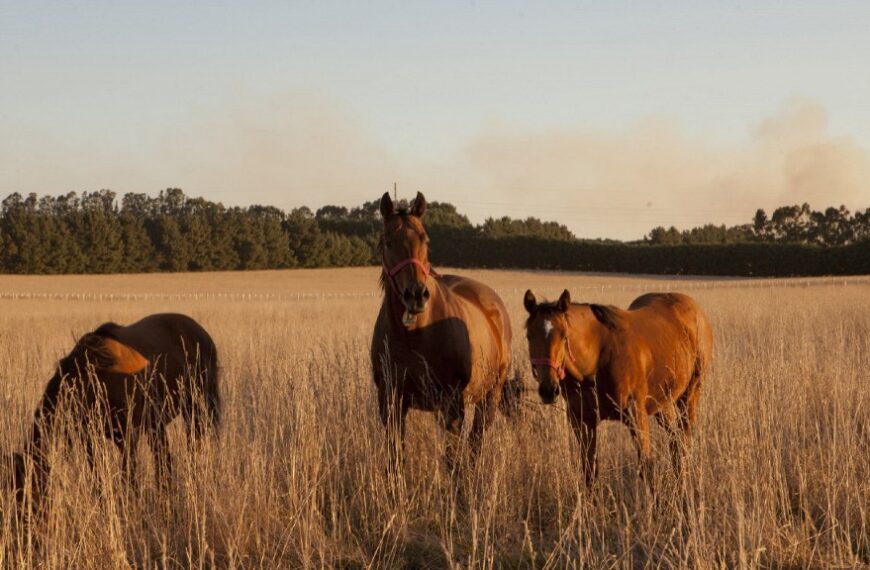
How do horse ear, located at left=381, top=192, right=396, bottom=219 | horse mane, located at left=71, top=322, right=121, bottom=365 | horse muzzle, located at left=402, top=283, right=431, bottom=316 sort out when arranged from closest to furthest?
horse muzzle, located at left=402, top=283, right=431, bottom=316 → horse ear, located at left=381, top=192, right=396, bottom=219 → horse mane, located at left=71, top=322, right=121, bottom=365

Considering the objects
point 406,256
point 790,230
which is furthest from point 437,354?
point 790,230

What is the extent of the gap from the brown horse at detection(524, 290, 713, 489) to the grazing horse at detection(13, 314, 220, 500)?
8.27 ft

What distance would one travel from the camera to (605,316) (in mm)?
6555

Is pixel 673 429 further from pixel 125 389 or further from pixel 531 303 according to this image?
pixel 125 389

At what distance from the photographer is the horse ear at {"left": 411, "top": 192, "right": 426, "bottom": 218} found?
6219 mm

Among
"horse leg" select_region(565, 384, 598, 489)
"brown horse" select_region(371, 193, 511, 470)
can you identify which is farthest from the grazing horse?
"horse leg" select_region(565, 384, 598, 489)

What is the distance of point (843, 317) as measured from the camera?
68.3ft

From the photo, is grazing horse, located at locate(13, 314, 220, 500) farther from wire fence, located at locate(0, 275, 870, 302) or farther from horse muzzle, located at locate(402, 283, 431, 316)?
wire fence, located at locate(0, 275, 870, 302)

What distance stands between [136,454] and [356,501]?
1661 millimetres

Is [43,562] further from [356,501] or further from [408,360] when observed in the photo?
[408,360]

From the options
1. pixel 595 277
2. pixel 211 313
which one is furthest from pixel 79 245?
pixel 211 313

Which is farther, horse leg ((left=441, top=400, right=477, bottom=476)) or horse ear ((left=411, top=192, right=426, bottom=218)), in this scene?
horse leg ((left=441, top=400, right=477, bottom=476))

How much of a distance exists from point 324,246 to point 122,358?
64582mm

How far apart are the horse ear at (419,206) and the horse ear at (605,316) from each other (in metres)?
1.47
